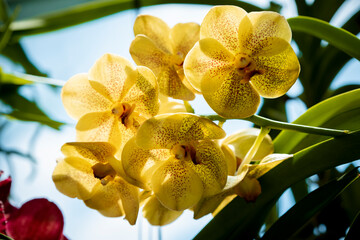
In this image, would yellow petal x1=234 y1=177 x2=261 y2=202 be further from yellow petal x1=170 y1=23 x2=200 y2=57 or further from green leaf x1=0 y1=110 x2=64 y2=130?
green leaf x1=0 y1=110 x2=64 y2=130

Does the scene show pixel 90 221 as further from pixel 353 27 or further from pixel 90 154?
pixel 90 154

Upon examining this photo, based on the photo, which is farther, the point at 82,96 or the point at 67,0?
the point at 67,0

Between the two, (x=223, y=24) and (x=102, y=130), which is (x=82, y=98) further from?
(x=223, y=24)

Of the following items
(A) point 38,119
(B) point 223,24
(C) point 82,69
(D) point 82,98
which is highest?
(B) point 223,24

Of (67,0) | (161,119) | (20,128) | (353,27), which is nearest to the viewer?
(161,119)

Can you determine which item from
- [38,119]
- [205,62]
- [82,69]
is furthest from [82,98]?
[82,69]

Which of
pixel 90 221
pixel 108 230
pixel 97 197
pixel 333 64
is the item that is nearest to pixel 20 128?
pixel 90 221

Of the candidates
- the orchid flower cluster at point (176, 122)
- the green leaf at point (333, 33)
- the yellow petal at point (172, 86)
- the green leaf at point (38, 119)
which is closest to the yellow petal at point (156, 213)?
the orchid flower cluster at point (176, 122)
